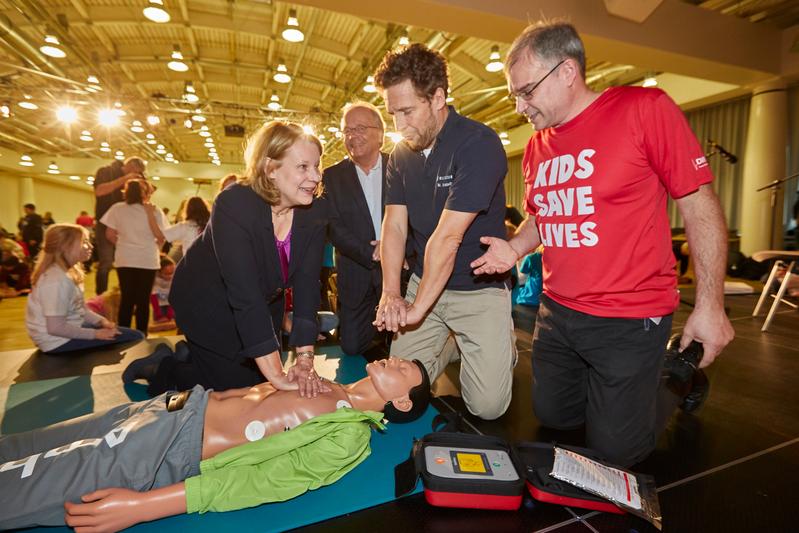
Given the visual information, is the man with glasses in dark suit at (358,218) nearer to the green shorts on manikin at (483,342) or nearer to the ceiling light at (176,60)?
the green shorts on manikin at (483,342)

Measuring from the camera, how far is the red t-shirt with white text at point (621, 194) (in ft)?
4.80

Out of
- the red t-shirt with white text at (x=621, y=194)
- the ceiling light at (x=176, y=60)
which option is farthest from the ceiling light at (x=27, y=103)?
the red t-shirt with white text at (x=621, y=194)

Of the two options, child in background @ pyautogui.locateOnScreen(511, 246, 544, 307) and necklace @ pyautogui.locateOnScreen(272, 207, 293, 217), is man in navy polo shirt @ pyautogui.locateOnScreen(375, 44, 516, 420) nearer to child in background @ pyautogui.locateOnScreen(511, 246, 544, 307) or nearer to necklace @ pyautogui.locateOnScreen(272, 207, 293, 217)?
necklace @ pyautogui.locateOnScreen(272, 207, 293, 217)

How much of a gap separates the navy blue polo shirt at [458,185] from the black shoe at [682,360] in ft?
2.66

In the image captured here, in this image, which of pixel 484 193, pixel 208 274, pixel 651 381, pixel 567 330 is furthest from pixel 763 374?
pixel 208 274

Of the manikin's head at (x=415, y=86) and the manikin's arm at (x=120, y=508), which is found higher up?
the manikin's head at (x=415, y=86)

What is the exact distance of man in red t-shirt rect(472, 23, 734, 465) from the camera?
4.72 feet

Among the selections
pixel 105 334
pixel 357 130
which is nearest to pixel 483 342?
pixel 357 130

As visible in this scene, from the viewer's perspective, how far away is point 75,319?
3.04 m

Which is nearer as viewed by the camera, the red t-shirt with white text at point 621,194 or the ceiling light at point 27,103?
the red t-shirt with white text at point 621,194

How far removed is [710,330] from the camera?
56.4 inches

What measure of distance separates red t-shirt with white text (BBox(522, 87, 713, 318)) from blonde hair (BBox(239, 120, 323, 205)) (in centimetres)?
116

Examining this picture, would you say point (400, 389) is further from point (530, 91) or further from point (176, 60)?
point (176, 60)

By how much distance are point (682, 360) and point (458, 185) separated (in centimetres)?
117
